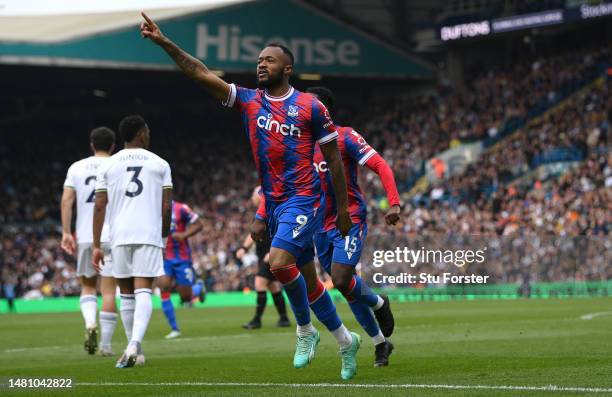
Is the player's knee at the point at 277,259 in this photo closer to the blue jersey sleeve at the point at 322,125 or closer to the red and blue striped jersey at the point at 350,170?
the blue jersey sleeve at the point at 322,125

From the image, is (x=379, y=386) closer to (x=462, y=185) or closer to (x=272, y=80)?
(x=272, y=80)

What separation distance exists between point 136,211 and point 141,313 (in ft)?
3.11

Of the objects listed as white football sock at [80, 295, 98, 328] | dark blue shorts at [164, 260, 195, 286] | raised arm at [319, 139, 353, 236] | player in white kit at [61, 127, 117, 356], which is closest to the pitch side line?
raised arm at [319, 139, 353, 236]

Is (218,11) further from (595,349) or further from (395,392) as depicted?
(395,392)

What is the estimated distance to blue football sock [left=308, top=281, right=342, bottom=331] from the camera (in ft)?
29.6

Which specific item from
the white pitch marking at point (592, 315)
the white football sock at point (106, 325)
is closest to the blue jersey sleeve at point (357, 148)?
the white football sock at point (106, 325)

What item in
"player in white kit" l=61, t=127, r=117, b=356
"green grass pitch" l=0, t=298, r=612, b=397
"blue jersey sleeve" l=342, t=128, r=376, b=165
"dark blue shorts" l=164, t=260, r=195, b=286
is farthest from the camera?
"dark blue shorts" l=164, t=260, r=195, b=286

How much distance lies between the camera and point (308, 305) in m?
8.98

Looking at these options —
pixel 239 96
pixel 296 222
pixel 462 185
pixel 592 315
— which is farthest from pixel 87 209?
pixel 462 185

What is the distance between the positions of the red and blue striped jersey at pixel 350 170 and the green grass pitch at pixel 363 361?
4.26 ft

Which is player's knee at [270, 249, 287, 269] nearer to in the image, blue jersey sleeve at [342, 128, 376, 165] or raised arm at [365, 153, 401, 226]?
raised arm at [365, 153, 401, 226]

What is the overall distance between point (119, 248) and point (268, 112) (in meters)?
2.90
